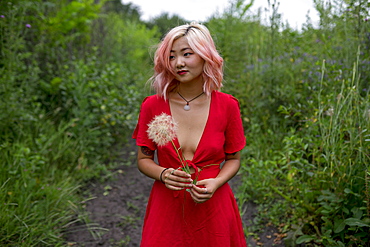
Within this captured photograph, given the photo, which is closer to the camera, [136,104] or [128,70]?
[136,104]

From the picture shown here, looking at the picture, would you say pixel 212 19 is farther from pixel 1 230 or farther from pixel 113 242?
pixel 1 230

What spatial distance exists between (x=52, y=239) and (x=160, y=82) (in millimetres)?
1657

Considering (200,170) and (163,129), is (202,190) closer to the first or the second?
(200,170)

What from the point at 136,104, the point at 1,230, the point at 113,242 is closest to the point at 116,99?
the point at 136,104

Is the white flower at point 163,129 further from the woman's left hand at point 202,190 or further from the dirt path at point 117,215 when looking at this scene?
the dirt path at point 117,215

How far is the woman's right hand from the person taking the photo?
152 centimetres

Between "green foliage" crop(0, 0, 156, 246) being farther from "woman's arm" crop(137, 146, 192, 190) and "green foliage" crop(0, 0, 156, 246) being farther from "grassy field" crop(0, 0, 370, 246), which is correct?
"woman's arm" crop(137, 146, 192, 190)

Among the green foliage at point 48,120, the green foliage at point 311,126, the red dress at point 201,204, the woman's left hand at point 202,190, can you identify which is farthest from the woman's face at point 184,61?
the green foliage at point 48,120

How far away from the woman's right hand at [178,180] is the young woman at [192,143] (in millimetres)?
35

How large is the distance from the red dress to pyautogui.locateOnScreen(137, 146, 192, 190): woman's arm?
0.06 meters

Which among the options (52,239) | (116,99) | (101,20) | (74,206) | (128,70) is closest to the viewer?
(52,239)

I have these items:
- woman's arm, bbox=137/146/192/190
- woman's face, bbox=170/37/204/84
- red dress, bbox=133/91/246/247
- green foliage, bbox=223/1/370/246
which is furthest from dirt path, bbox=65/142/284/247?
woman's face, bbox=170/37/204/84

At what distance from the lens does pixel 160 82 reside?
179cm

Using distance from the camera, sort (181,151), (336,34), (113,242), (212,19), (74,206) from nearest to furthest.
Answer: (181,151), (113,242), (74,206), (336,34), (212,19)
